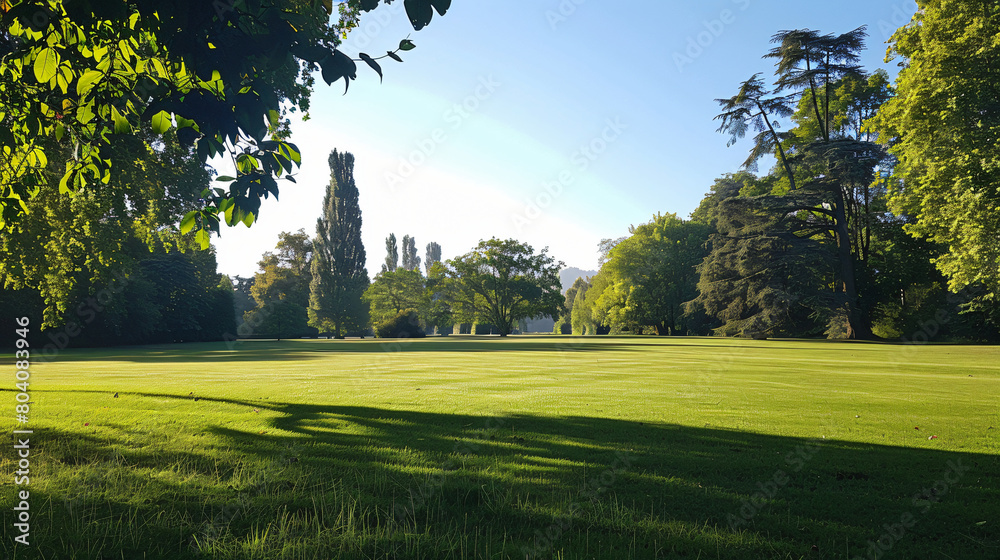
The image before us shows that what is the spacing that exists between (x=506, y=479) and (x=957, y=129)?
87.4 feet

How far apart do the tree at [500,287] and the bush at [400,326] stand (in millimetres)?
6553

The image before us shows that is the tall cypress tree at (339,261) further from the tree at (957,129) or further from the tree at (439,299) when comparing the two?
the tree at (957,129)

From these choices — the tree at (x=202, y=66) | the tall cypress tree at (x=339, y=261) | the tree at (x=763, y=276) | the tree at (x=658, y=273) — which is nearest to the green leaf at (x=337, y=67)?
the tree at (x=202, y=66)

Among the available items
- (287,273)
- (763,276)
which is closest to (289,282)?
(287,273)

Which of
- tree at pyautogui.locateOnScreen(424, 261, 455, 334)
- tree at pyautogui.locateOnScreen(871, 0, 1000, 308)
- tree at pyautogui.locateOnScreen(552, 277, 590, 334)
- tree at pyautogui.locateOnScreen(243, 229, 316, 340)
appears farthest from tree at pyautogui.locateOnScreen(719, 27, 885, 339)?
tree at pyautogui.locateOnScreen(552, 277, 590, 334)

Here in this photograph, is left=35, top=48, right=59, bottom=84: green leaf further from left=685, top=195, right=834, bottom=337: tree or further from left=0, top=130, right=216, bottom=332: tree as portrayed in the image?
left=685, top=195, right=834, bottom=337: tree

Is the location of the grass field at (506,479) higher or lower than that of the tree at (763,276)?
lower

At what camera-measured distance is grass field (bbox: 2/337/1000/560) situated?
2.89 meters

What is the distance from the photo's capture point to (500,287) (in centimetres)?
5800

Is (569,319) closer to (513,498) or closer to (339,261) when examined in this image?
(339,261)

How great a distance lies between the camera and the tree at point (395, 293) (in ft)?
192

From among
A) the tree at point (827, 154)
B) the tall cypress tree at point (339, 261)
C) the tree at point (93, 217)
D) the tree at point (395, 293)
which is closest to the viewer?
the tree at point (93, 217)

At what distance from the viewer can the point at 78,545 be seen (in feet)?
9.24

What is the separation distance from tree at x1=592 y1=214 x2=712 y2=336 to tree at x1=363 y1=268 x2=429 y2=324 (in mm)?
25142
